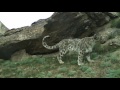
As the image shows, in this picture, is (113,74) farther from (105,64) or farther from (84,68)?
(84,68)

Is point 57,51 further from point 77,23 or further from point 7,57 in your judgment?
point 7,57

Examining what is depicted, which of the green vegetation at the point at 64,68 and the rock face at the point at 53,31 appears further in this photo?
the rock face at the point at 53,31

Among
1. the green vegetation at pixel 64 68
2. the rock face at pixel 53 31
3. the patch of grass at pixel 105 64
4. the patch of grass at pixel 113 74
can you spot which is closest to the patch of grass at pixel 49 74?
the green vegetation at pixel 64 68

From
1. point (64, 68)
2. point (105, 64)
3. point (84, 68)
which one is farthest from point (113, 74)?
point (64, 68)

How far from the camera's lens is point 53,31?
21297 millimetres

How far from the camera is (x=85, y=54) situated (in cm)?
1908

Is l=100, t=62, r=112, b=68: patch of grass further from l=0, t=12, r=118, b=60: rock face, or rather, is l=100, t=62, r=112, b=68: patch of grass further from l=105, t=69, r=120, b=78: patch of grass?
l=0, t=12, r=118, b=60: rock face

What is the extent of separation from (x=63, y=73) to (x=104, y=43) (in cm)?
500

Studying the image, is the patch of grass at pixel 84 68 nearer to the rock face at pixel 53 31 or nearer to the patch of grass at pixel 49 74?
the patch of grass at pixel 49 74

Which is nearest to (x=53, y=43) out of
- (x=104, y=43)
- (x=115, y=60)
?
(x=104, y=43)

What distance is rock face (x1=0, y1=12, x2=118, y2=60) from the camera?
21.1m

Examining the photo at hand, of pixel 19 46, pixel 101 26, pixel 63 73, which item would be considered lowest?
pixel 63 73

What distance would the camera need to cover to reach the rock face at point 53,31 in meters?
21.1

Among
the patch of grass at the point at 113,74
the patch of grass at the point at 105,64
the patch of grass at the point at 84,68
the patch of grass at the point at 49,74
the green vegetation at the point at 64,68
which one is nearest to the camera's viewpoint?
the patch of grass at the point at 113,74
